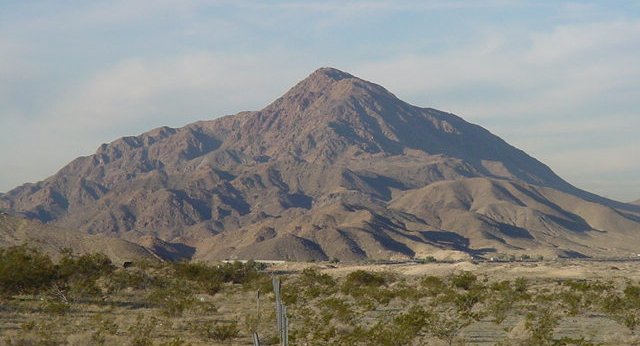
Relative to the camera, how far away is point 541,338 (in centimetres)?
2653

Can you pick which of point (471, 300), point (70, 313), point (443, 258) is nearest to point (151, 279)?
point (70, 313)

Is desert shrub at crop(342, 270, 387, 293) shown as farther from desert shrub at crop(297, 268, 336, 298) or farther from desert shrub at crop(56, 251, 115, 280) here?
desert shrub at crop(56, 251, 115, 280)

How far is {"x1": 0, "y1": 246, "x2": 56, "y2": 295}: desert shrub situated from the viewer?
4612cm

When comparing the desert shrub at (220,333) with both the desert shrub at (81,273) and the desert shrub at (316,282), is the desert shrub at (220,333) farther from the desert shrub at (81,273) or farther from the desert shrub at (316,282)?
the desert shrub at (316,282)

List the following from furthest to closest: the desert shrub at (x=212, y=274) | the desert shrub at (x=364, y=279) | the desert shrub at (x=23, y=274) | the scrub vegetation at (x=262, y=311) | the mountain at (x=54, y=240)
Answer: the mountain at (x=54, y=240)
the desert shrub at (x=364, y=279)
the desert shrub at (x=212, y=274)
the desert shrub at (x=23, y=274)
the scrub vegetation at (x=262, y=311)

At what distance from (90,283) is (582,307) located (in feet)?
92.6

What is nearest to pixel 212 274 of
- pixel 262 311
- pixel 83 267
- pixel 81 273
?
pixel 83 267

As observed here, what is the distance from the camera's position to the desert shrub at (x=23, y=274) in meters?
46.1

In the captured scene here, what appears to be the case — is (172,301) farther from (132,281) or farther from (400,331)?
(132,281)

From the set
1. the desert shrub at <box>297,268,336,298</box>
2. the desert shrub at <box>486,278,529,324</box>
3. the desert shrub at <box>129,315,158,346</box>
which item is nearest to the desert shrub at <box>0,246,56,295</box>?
the desert shrub at <box>129,315,158,346</box>

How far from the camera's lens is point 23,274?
154 feet

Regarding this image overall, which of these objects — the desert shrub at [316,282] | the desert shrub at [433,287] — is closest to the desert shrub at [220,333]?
the desert shrub at [433,287]

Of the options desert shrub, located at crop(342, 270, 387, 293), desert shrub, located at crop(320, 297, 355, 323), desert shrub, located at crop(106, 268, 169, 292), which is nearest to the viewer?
desert shrub, located at crop(320, 297, 355, 323)

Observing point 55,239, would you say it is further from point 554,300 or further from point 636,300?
point 636,300
